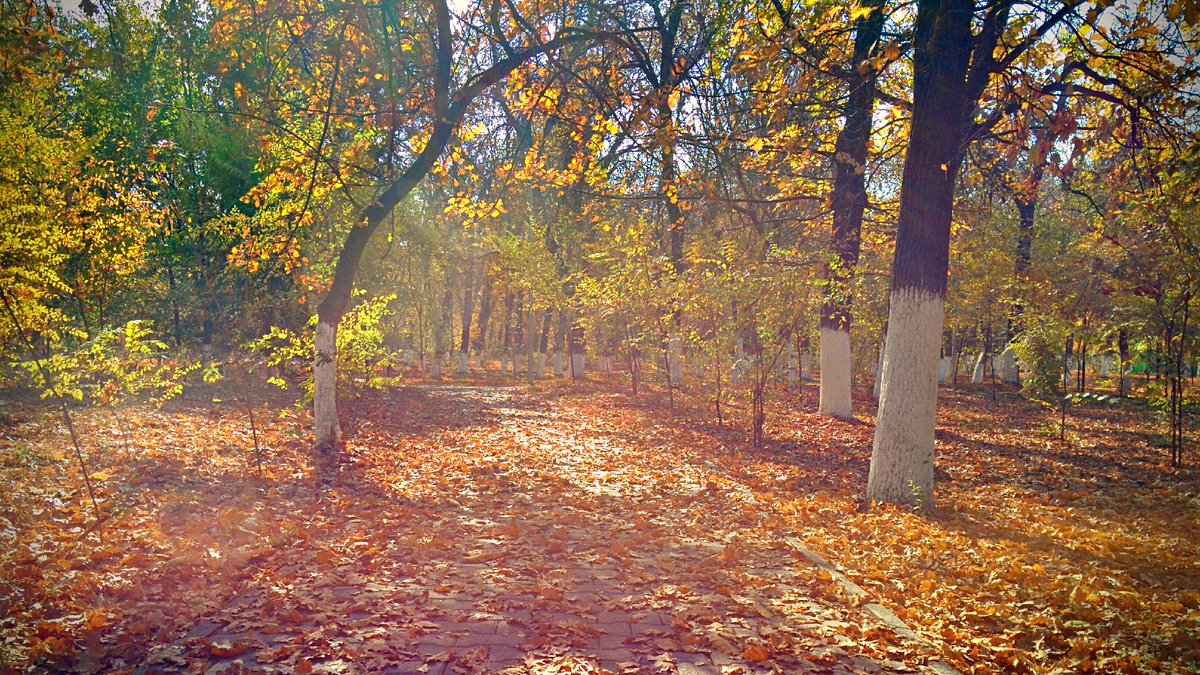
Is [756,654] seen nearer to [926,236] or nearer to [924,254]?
[924,254]

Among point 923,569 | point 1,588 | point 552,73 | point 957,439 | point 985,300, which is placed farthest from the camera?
point 985,300

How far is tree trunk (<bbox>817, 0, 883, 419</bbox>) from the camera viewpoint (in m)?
9.60

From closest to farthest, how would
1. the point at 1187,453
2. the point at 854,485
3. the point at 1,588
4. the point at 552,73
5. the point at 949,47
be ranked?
the point at 1,588, the point at 949,47, the point at 854,485, the point at 552,73, the point at 1187,453

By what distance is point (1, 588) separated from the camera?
13.1 feet

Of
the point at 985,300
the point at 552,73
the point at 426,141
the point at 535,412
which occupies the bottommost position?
the point at 535,412

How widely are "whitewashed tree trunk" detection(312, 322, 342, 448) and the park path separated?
644 millimetres

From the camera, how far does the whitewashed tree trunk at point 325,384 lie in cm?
915

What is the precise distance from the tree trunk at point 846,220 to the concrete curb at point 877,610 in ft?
16.4

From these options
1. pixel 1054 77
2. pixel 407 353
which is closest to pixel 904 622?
pixel 1054 77

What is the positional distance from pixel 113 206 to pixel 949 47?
1190 centimetres

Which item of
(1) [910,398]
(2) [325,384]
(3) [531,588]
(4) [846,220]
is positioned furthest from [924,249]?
(2) [325,384]

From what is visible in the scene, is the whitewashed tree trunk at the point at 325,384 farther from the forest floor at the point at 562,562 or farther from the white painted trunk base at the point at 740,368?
the white painted trunk base at the point at 740,368

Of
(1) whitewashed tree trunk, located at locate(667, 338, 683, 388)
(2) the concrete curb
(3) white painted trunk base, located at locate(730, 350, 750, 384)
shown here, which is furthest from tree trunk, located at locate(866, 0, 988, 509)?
(1) whitewashed tree trunk, located at locate(667, 338, 683, 388)

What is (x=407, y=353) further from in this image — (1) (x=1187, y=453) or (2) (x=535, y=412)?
(1) (x=1187, y=453)
